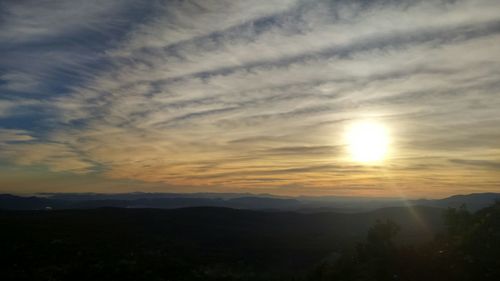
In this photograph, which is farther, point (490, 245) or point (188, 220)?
point (188, 220)

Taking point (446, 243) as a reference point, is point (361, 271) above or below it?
below

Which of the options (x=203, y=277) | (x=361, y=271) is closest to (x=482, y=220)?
(x=361, y=271)

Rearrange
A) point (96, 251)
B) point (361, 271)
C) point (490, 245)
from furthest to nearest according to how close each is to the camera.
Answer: point (96, 251)
point (361, 271)
point (490, 245)

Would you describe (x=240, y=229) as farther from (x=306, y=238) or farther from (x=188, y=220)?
(x=306, y=238)

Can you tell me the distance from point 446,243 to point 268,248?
78997 mm

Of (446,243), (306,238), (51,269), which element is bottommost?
(306,238)

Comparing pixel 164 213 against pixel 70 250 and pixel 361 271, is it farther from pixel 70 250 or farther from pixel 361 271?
pixel 361 271

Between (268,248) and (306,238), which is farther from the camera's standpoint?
(306,238)

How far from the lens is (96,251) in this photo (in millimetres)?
51375

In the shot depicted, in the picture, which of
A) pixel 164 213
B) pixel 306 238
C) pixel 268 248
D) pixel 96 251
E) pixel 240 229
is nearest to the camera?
pixel 96 251

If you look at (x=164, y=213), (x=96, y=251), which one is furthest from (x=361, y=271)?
(x=164, y=213)

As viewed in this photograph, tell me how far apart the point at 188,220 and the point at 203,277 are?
421 ft

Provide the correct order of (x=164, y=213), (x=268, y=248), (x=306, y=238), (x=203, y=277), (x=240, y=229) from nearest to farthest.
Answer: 1. (x=203, y=277)
2. (x=268, y=248)
3. (x=306, y=238)
4. (x=240, y=229)
5. (x=164, y=213)

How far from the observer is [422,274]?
29516 mm
